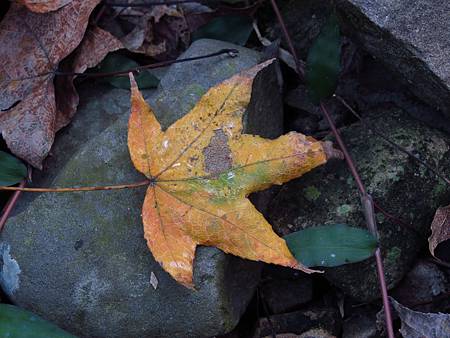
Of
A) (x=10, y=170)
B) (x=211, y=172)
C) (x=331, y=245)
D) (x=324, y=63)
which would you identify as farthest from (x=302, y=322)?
(x=10, y=170)

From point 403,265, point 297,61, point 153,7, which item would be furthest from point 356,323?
point 153,7

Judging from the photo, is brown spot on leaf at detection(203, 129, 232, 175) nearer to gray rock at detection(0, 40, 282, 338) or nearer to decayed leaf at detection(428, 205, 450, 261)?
gray rock at detection(0, 40, 282, 338)

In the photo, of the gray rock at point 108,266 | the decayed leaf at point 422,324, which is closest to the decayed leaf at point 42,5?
the gray rock at point 108,266

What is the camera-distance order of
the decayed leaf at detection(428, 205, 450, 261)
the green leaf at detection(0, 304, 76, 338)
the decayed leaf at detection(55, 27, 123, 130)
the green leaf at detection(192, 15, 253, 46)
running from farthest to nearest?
the green leaf at detection(192, 15, 253, 46), the decayed leaf at detection(55, 27, 123, 130), the decayed leaf at detection(428, 205, 450, 261), the green leaf at detection(0, 304, 76, 338)

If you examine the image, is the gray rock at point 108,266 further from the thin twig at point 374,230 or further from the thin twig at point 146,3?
the thin twig at point 146,3

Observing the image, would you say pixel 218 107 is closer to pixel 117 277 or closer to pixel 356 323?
pixel 117 277

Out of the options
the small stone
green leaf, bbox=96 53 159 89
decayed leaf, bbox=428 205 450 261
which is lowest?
the small stone

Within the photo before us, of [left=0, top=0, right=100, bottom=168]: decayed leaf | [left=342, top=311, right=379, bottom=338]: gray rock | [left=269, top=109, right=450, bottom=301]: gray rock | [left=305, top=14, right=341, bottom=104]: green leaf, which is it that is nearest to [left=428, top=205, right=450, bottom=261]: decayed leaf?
[left=269, top=109, right=450, bottom=301]: gray rock
